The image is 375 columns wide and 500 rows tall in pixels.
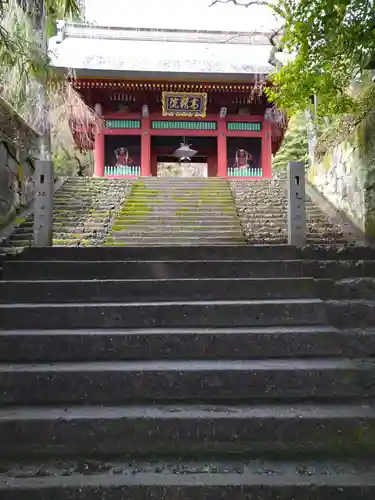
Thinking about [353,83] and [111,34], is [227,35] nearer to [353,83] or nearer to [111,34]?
[111,34]

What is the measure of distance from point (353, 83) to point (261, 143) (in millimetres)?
6717

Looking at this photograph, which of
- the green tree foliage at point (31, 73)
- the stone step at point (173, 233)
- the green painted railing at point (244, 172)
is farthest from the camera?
the green painted railing at point (244, 172)

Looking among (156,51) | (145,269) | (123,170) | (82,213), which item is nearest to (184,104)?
(156,51)

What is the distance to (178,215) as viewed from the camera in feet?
21.6

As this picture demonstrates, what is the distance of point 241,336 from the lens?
2.43 metres

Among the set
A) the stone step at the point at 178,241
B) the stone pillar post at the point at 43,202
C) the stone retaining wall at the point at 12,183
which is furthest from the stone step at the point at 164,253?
the stone retaining wall at the point at 12,183

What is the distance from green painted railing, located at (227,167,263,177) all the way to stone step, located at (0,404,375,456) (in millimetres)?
11363

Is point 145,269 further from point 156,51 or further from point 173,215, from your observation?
point 156,51

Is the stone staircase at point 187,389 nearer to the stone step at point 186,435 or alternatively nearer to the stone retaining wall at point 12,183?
the stone step at point 186,435

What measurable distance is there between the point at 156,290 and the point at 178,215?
3.71 metres

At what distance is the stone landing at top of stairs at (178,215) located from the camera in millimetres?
5559

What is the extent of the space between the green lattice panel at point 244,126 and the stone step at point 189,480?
1231 cm

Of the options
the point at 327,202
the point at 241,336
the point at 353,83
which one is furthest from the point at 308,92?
the point at 241,336

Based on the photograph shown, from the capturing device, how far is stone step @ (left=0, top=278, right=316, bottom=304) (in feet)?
9.78
